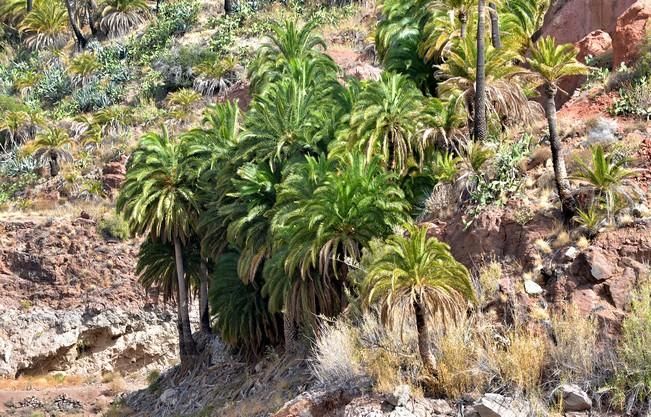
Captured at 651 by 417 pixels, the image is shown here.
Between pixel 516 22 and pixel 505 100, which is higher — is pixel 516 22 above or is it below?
above

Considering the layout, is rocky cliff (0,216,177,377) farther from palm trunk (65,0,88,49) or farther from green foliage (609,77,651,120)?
green foliage (609,77,651,120)

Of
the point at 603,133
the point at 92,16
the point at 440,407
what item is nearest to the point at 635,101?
the point at 603,133

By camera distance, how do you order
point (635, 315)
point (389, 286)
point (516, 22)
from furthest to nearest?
point (516, 22) < point (389, 286) < point (635, 315)

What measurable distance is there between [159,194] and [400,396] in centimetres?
1748

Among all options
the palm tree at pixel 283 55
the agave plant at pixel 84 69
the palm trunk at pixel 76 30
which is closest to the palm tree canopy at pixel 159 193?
the palm tree at pixel 283 55

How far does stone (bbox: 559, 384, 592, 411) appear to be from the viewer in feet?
53.3

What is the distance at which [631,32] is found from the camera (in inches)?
980

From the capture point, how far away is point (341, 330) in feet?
70.5

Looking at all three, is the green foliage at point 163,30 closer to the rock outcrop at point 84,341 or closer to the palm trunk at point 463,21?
the rock outcrop at point 84,341

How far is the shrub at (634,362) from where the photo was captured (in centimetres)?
1588

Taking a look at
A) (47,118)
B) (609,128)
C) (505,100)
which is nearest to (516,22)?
(505,100)

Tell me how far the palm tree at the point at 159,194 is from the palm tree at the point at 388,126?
9.42 m

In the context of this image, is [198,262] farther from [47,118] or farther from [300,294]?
[47,118]

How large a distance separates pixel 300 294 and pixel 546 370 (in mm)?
9403
